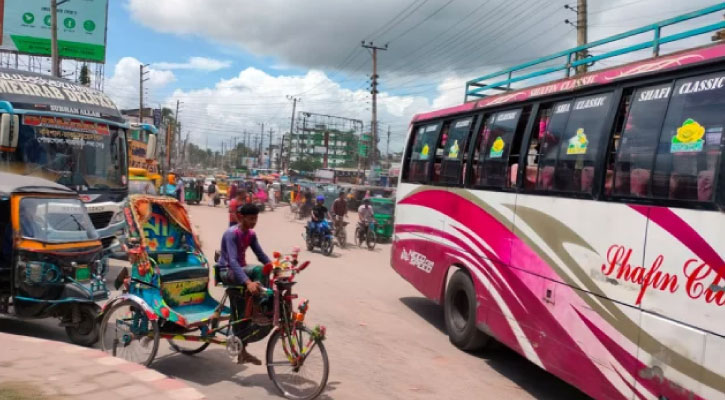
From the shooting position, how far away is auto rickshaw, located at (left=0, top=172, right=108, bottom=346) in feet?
19.1

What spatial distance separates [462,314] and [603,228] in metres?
3.03

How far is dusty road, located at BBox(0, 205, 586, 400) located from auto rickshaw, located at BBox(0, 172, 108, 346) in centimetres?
70

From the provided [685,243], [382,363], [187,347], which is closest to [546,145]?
[685,243]

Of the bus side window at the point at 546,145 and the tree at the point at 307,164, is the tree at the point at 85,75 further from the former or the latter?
the tree at the point at 307,164

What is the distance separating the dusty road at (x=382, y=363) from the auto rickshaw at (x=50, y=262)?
2.29ft

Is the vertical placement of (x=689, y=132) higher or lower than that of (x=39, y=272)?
higher

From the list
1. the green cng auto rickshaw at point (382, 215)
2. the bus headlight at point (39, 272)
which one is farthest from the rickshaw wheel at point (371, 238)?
the bus headlight at point (39, 272)

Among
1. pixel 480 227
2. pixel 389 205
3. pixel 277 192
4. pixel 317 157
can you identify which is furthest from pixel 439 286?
pixel 317 157

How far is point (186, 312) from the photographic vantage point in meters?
5.69

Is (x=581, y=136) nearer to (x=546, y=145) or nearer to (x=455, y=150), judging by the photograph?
(x=546, y=145)

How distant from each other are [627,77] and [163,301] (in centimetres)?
482

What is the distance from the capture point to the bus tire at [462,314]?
6914 millimetres

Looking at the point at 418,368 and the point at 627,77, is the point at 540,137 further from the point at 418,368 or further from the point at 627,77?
the point at 418,368

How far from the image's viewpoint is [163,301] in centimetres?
541
